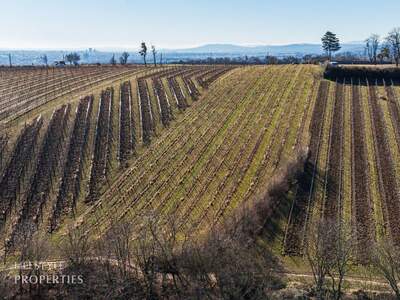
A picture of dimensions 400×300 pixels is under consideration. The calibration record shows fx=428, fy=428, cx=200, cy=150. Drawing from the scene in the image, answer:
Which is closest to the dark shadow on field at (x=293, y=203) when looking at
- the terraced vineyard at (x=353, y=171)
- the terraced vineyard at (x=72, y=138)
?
the terraced vineyard at (x=353, y=171)

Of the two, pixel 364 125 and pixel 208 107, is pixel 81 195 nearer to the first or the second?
pixel 208 107

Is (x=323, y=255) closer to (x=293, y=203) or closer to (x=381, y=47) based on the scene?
(x=293, y=203)

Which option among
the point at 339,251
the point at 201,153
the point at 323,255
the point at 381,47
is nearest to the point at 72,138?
the point at 201,153

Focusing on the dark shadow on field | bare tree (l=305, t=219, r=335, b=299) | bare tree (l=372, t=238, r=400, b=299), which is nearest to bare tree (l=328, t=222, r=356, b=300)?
bare tree (l=305, t=219, r=335, b=299)

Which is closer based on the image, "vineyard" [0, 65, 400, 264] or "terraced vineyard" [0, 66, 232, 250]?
"vineyard" [0, 65, 400, 264]

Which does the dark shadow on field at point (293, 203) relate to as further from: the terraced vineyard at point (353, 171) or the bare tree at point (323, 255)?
the bare tree at point (323, 255)

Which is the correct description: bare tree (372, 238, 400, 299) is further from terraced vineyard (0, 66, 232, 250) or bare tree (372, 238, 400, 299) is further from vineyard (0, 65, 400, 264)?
terraced vineyard (0, 66, 232, 250)

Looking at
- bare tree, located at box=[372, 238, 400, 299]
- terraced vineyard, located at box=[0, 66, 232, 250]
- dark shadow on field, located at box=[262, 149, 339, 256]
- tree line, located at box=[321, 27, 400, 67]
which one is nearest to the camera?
bare tree, located at box=[372, 238, 400, 299]

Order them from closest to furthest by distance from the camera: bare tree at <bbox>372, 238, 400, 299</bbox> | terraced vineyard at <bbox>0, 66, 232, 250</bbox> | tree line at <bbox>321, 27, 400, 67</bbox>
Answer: bare tree at <bbox>372, 238, 400, 299</bbox> < terraced vineyard at <bbox>0, 66, 232, 250</bbox> < tree line at <bbox>321, 27, 400, 67</bbox>
